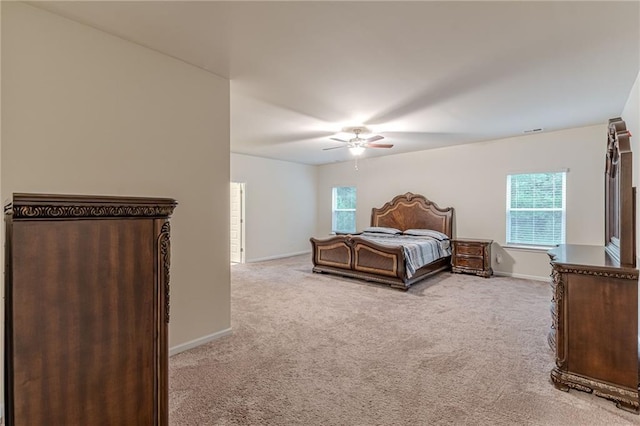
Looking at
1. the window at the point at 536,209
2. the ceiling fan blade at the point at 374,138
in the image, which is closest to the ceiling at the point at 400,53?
the ceiling fan blade at the point at 374,138

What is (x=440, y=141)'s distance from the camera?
5.93 metres

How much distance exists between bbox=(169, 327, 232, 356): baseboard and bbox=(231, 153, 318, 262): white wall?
14.0 ft

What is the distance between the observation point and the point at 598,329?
84.7 inches

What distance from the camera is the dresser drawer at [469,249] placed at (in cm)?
574

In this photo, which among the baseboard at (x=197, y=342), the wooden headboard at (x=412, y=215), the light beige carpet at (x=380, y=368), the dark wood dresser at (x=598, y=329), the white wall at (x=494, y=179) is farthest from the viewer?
the wooden headboard at (x=412, y=215)

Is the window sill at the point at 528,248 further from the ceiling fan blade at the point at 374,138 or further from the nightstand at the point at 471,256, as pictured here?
the ceiling fan blade at the point at 374,138

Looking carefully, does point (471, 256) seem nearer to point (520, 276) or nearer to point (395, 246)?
point (520, 276)

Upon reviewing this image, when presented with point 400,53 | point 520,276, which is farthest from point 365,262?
point 400,53

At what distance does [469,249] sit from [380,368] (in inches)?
162

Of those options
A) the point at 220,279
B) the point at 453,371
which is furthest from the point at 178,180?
the point at 453,371

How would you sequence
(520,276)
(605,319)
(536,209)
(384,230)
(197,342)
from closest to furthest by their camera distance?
(605,319)
(197,342)
(536,209)
(520,276)
(384,230)

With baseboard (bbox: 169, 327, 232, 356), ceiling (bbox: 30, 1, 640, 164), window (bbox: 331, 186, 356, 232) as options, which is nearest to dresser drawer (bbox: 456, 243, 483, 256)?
ceiling (bbox: 30, 1, 640, 164)

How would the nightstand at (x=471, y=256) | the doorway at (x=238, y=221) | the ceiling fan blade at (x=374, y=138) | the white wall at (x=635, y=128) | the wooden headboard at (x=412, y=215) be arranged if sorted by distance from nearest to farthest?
the white wall at (x=635, y=128), the ceiling fan blade at (x=374, y=138), the nightstand at (x=471, y=256), the wooden headboard at (x=412, y=215), the doorway at (x=238, y=221)

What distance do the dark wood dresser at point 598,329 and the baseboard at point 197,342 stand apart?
272 cm
